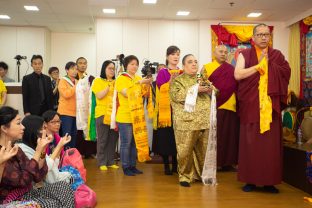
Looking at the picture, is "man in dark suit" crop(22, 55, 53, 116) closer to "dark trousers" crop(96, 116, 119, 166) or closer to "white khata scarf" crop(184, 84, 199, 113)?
"dark trousers" crop(96, 116, 119, 166)

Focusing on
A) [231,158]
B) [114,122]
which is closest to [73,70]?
[114,122]

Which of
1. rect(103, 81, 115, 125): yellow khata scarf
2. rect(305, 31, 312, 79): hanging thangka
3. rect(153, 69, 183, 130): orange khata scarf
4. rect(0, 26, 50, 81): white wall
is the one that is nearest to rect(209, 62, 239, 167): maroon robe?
rect(153, 69, 183, 130): orange khata scarf

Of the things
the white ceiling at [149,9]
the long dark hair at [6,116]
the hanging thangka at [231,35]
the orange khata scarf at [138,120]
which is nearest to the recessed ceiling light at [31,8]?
the white ceiling at [149,9]

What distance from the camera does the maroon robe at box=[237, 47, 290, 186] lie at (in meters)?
2.88

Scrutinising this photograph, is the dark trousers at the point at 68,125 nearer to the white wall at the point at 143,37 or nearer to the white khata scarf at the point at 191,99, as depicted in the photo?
the white khata scarf at the point at 191,99

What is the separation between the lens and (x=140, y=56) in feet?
24.7

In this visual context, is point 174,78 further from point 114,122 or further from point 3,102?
point 3,102

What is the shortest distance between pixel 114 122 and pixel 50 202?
5.76 ft

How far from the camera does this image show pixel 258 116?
290 cm

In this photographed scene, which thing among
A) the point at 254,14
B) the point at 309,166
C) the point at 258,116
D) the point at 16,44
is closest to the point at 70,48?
the point at 16,44

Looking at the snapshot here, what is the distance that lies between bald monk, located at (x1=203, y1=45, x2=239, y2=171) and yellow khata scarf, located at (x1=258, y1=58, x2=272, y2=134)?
0.76 m

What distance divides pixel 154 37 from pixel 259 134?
5033 millimetres

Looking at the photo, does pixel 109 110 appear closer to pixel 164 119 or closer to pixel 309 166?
pixel 164 119

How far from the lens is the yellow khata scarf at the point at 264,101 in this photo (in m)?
2.86
